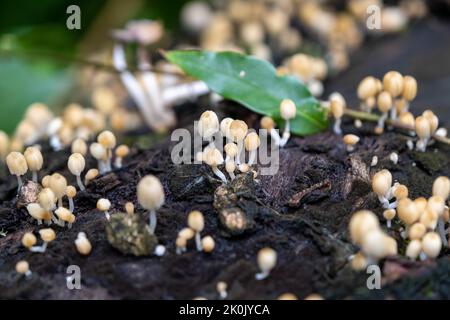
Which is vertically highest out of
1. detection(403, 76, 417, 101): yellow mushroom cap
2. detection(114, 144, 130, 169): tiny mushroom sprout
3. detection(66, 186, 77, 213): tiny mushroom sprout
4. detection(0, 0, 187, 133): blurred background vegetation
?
detection(0, 0, 187, 133): blurred background vegetation

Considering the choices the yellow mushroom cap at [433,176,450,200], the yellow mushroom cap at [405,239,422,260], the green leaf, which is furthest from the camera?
the green leaf

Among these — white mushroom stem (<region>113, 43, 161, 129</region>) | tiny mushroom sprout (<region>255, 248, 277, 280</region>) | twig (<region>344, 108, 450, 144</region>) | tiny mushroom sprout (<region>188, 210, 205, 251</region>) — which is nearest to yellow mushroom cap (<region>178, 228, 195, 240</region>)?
tiny mushroom sprout (<region>188, 210, 205, 251</region>)

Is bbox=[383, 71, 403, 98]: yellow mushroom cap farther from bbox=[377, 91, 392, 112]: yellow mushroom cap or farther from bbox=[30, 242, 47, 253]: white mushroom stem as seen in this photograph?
bbox=[30, 242, 47, 253]: white mushroom stem

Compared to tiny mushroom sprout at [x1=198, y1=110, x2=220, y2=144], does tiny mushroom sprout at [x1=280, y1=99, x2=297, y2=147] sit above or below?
above

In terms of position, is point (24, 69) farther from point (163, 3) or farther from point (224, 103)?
point (224, 103)

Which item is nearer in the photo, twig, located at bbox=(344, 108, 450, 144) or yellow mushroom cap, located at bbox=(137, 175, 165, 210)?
yellow mushroom cap, located at bbox=(137, 175, 165, 210)

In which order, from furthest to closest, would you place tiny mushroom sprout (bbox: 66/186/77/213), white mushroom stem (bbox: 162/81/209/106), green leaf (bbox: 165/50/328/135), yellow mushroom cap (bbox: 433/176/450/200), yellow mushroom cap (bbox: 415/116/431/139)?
1. white mushroom stem (bbox: 162/81/209/106)
2. green leaf (bbox: 165/50/328/135)
3. yellow mushroom cap (bbox: 415/116/431/139)
4. tiny mushroom sprout (bbox: 66/186/77/213)
5. yellow mushroom cap (bbox: 433/176/450/200)
